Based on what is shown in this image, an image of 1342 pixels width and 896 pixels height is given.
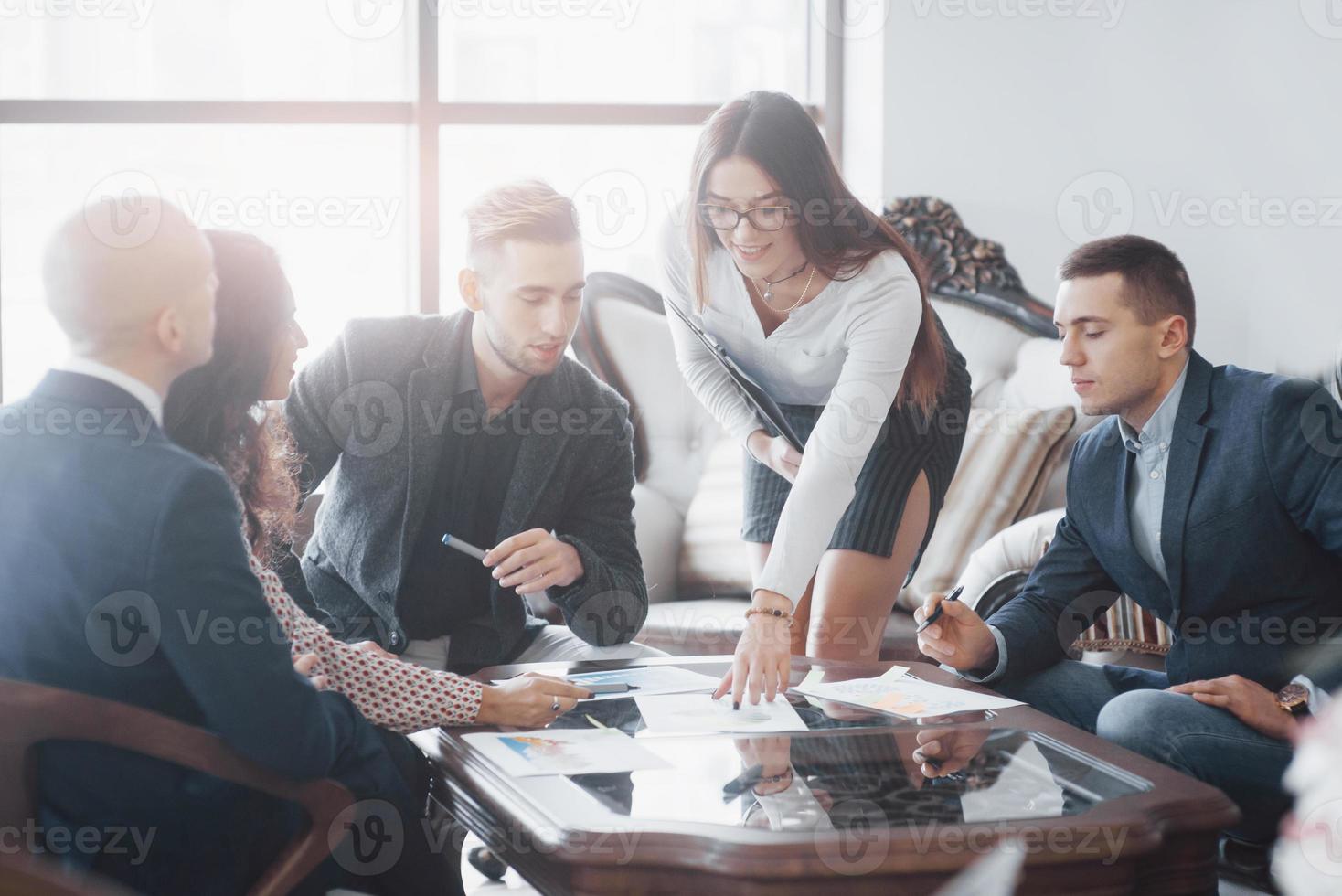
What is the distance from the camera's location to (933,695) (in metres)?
1.66

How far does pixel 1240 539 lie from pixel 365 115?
8.76 ft

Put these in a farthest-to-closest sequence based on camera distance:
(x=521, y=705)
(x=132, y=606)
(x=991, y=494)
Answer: (x=991, y=494)
(x=521, y=705)
(x=132, y=606)

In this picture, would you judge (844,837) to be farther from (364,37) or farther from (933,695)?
(364,37)

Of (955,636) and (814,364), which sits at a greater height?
(814,364)

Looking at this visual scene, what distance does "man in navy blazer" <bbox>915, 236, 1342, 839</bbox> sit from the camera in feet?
5.55

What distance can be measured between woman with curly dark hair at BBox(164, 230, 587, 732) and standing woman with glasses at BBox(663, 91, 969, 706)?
404 millimetres
